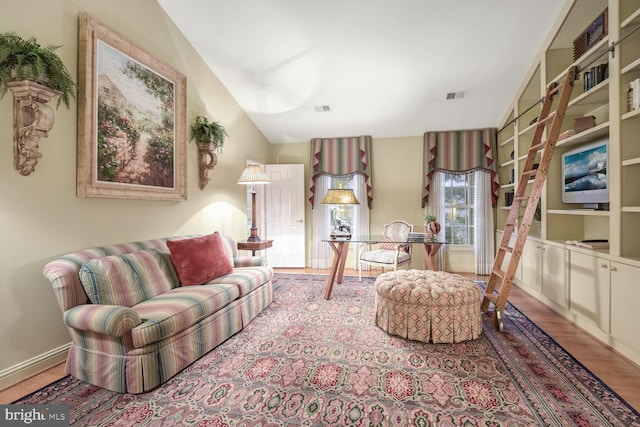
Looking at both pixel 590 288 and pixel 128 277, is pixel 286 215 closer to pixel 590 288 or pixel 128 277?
pixel 128 277

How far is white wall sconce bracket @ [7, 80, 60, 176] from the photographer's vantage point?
1.92 m

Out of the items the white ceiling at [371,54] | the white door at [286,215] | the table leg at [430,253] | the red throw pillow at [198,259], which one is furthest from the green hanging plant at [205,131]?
the table leg at [430,253]

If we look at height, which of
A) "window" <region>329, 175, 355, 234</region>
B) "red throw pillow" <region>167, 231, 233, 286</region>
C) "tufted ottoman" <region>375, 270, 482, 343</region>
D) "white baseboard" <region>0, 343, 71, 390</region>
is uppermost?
"window" <region>329, 175, 355, 234</region>

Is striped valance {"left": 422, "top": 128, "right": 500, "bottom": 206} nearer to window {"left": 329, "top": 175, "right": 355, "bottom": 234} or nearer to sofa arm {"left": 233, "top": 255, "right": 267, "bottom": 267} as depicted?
window {"left": 329, "top": 175, "right": 355, "bottom": 234}

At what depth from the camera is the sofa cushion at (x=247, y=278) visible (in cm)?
284

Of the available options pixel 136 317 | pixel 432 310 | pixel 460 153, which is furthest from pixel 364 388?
pixel 460 153

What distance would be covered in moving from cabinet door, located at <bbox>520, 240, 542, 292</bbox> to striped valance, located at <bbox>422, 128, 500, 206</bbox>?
131 centimetres

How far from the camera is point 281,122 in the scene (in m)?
5.18

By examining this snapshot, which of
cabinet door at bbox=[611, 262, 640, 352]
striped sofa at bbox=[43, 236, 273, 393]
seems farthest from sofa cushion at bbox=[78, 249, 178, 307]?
cabinet door at bbox=[611, 262, 640, 352]

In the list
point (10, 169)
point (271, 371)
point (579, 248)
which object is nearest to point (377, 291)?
point (271, 371)

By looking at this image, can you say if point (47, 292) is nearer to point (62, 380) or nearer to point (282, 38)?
→ point (62, 380)

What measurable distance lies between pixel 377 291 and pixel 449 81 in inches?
118

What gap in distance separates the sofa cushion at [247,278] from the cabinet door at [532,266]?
9.92 ft

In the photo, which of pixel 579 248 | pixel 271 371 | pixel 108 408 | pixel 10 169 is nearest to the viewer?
pixel 108 408
